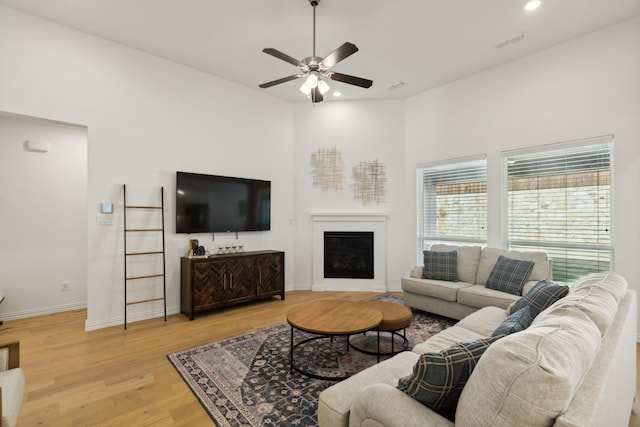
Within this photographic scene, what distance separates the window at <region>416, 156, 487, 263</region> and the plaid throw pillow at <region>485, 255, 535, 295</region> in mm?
982

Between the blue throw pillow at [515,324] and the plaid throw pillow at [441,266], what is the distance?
88.1 inches

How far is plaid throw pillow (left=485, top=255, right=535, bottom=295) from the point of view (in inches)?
139

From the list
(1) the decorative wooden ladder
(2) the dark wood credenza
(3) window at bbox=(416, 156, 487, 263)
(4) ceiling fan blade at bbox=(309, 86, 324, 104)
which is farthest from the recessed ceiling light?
(1) the decorative wooden ladder

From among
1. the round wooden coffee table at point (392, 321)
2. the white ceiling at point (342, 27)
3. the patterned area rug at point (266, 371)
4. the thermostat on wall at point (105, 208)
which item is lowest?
the patterned area rug at point (266, 371)

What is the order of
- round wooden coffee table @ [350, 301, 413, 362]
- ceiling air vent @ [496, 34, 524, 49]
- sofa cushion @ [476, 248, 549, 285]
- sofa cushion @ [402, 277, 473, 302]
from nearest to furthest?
round wooden coffee table @ [350, 301, 413, 362], sofa cushion @ [476, 248, 549, 285], ceiling air vent @ [496, 34, 524, 49], sofa cushion @ [402, 277, 473, 302]

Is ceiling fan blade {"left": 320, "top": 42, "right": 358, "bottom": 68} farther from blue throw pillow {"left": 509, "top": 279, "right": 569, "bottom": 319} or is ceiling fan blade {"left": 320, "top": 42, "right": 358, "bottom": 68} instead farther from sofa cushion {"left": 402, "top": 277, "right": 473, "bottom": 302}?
sofa cushion {"left": 402, "top": 277, "right": 473, "bottom": 302}

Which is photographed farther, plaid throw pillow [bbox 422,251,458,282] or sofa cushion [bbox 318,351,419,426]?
plaid throw pillow [bbox 422,251,458,282]

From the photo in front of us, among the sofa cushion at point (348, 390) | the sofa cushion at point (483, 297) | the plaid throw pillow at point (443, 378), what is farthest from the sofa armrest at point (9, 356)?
the sofa cushion at point (483, 297)

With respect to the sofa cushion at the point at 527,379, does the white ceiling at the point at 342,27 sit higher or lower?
higher

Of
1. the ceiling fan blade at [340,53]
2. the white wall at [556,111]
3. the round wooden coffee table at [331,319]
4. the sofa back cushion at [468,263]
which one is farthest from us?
the sofa back cushion at [468,263]

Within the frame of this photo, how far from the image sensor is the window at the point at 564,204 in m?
3.65

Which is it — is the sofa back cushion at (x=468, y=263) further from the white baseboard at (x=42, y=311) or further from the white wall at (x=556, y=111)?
the white baseboard at (x=42, y=311)

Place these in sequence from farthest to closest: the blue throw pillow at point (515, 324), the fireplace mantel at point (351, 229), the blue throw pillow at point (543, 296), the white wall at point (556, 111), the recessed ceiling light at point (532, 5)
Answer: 1. the fireplace mantel at point (351, 229)
2. the white wall at point (556, 111)
3. the recessed ceiling light at point (532, 5)
4. the blue throw pillow at point (543, 296)
5. the blue throw pillow at point (515, 324)

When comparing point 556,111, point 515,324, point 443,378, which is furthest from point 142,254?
point 556,111
